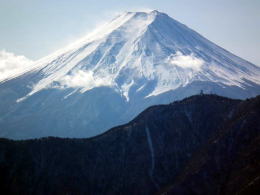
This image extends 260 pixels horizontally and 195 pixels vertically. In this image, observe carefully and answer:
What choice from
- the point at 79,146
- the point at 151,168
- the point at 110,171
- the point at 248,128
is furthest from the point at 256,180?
the point at 79,146

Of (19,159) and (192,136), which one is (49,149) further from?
(192,136)

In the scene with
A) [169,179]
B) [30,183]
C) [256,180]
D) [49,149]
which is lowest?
[256,180]

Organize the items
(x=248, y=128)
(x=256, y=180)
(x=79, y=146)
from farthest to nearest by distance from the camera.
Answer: (x=79, y=146)
(x=248, y=128)
(x=256, y=180)

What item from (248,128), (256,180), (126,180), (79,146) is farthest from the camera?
(79,146)

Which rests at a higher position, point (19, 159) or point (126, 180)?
point (19, 159)

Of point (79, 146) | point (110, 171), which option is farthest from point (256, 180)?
point (79, 146)

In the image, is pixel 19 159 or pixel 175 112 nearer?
pixel 19 159
